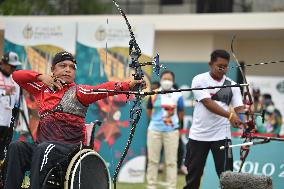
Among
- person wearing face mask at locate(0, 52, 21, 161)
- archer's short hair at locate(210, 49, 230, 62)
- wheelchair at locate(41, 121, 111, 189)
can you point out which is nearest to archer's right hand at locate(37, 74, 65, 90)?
wheelchair at locate(41, 121, 111, 189)

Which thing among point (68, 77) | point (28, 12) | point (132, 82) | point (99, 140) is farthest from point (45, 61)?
point (28, 12)

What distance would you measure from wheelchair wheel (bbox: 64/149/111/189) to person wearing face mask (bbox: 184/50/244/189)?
1.70m

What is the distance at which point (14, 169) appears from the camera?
526cm

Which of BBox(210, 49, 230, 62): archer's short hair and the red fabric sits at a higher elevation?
BBox(210, 49, 230, 62): archer's short hair

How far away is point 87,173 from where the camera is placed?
5.11 m

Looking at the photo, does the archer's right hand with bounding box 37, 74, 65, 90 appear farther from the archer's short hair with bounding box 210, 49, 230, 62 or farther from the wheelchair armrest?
the archer's short hair with bounding box 210, 49, 230, 62

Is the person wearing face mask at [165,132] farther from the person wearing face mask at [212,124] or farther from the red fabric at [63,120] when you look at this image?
the red fabric at [63,120]

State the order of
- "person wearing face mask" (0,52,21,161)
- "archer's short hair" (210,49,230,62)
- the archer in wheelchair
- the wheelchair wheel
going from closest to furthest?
the wheelchair wheel
the archer in wheelchair
"archer's short hair" (210,49,230,62)
"person wearing face mask" (0,52,21,161)

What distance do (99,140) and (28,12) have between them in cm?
1055

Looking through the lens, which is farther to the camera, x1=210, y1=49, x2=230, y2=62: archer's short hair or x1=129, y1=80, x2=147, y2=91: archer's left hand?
x1=210, y1=49, x2=230, y2=62: archer's short hair

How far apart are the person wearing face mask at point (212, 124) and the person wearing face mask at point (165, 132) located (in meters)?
2.02

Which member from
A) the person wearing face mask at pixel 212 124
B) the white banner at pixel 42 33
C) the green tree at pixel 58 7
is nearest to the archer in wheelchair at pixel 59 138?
the person wearing face mask at pixel 212 124

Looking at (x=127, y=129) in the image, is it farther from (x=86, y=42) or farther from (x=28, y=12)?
(x=28, y=12)

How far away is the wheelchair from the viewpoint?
4.92 meters
